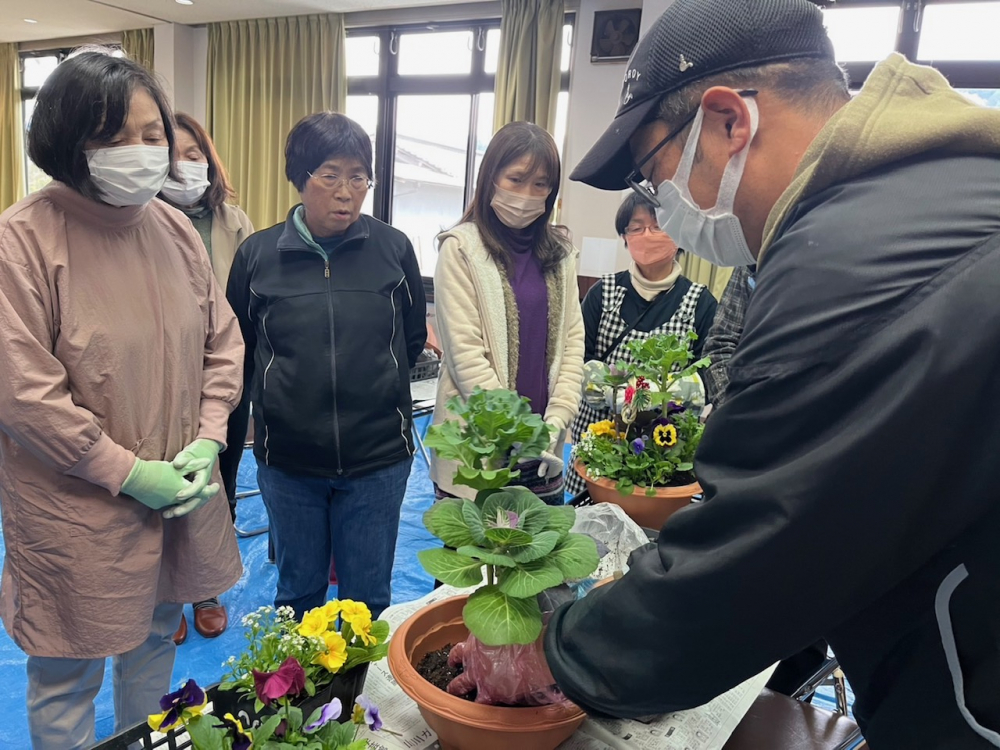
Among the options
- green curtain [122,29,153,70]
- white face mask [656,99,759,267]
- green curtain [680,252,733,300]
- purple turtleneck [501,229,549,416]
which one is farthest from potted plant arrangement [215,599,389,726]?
green curtain [122,29,153,70]

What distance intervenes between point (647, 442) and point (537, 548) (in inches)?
29.2

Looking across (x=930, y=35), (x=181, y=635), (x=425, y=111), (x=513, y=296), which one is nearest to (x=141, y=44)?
(x=425, y=111)

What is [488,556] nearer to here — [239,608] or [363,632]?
[363,632]

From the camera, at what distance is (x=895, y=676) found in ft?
2.04

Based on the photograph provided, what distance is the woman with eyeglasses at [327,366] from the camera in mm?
1596

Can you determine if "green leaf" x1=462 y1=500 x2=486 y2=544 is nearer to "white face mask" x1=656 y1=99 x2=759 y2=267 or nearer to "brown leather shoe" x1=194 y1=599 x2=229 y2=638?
"white face mask" x1=656 y1=99 x2=759 y2=267

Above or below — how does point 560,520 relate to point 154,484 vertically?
above

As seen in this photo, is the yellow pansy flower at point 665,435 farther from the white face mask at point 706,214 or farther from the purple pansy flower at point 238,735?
the purple pansy flower at point 238,735

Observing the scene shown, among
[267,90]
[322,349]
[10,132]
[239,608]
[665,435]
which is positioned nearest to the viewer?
[665,435]

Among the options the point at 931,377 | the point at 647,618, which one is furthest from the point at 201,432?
the point at 931,377

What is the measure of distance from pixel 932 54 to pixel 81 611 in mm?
4852

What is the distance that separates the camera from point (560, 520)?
849 mm

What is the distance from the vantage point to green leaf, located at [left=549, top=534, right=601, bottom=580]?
2.55 feet

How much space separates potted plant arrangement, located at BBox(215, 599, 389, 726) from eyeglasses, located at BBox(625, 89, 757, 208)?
66 centimetres
